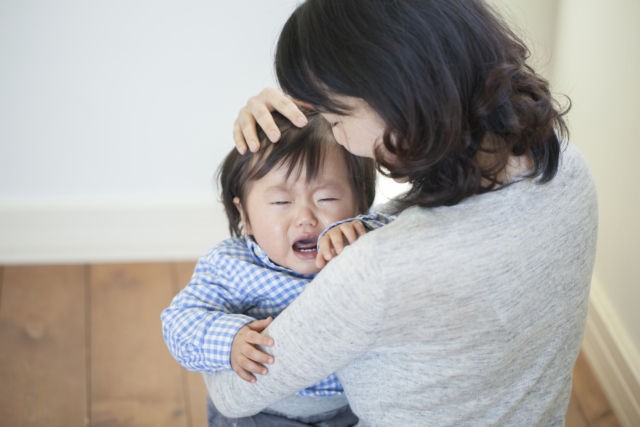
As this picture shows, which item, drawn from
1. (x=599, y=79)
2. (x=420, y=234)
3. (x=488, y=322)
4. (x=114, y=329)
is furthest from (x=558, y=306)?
(x=114, y=329)

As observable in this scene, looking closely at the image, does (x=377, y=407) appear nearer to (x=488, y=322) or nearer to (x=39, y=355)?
(x=488, y=322)

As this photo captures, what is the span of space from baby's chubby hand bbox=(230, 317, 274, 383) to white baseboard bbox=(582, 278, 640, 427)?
1.07 metres

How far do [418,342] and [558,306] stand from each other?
192mm

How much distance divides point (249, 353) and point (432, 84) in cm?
42

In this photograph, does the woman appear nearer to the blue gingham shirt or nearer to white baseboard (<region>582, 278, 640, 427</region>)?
the blue gingham shirt

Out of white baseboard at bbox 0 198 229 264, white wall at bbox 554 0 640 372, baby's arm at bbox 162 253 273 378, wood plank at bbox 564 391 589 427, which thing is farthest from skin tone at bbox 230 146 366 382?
white baseboard at bbox 0 198 229 264

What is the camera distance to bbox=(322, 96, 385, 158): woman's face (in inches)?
26.0

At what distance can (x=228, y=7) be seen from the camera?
1838mm

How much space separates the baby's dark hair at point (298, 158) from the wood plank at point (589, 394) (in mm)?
911

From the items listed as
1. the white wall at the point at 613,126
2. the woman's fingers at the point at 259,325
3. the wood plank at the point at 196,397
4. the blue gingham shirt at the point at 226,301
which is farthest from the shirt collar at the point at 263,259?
the white wall at the point at 613,126

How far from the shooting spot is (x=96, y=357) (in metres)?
1.64

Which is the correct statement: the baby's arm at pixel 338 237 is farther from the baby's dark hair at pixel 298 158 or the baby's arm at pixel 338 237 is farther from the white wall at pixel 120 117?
the white wall at pixel 120 117

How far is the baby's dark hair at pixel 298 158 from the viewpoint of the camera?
1.02 m

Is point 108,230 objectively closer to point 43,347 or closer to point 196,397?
point 43,347
